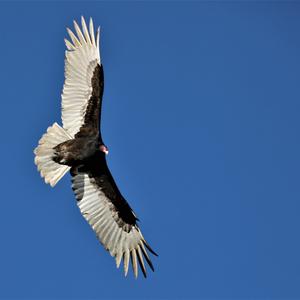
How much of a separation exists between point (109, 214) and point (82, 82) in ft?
6.97

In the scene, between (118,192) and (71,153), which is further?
(118,192)

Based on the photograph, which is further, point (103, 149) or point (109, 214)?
point (109, 214)

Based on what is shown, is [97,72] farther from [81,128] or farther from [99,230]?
[99,230]

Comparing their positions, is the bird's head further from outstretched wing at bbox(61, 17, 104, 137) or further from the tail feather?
the tail feather

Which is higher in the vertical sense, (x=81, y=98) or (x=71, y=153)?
(x=81, y=98)

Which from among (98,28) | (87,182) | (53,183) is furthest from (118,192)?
(98,28)

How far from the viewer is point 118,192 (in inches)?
404

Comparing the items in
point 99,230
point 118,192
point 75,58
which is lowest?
point 99,230

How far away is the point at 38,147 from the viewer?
376 inches

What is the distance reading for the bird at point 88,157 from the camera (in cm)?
959

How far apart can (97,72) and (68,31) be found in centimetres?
78

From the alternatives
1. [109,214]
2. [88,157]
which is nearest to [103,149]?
[88,157]

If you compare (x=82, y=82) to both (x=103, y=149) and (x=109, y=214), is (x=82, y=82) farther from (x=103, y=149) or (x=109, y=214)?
(x=109, y=214)

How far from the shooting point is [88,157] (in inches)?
382
